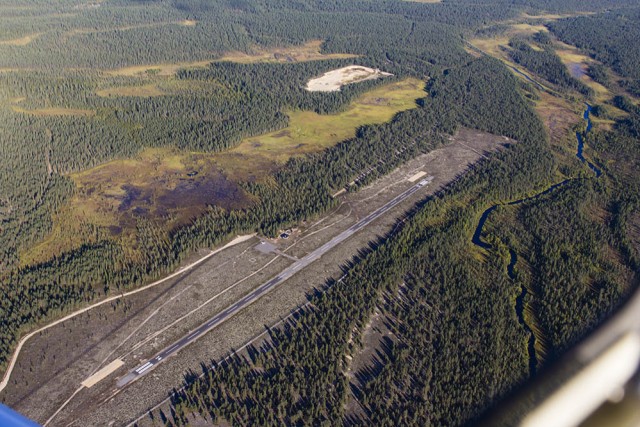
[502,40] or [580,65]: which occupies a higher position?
[580,65]

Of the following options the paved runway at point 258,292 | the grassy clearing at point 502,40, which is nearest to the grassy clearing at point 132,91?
the paved runway at point 258,292

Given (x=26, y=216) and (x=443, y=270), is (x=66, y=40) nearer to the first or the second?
(x=26, y=216)

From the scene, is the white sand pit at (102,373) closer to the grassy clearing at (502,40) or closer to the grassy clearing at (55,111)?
the grassy clearing at (55,111)

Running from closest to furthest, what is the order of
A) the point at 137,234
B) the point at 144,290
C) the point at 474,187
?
the point at 144,290, the point at 137,234, the point at 474,187

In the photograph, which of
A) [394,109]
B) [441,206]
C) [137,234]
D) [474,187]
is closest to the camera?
[137,234]

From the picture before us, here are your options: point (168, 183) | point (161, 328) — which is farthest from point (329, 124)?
point (161, 328)

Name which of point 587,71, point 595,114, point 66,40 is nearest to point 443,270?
point 595,114

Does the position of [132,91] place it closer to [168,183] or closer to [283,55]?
[283,55]
